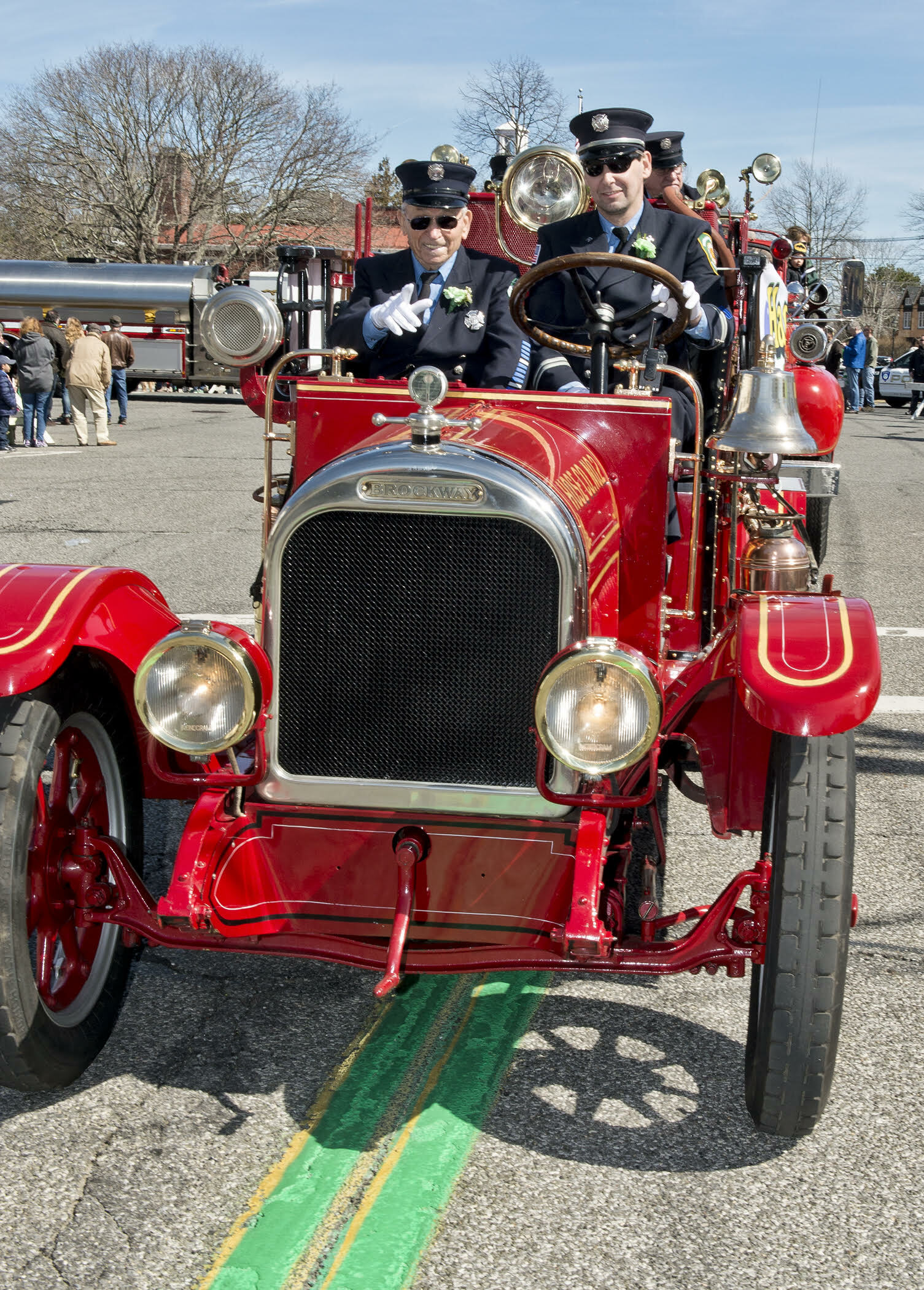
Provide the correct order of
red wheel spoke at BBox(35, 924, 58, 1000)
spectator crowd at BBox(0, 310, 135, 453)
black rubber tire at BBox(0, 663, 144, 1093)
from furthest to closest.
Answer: spectator crowd at BBox(0, 310, 135, 453) < red wheel spoke at BBox(35, 924, 58, 1000) < black rubber tire at BBox(0, 663, 144, 1093)

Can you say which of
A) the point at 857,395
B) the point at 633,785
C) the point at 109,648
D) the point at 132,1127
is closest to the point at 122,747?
the point at 109,648

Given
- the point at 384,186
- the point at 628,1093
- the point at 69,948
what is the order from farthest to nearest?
the point at 384,186, the point at 69,948, the point at 628,1093

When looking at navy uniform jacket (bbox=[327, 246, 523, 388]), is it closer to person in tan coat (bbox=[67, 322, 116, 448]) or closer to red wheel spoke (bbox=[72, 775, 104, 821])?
red wheel spoke (bbox=[72, 775, 104, 821])

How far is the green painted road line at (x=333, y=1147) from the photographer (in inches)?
98.3

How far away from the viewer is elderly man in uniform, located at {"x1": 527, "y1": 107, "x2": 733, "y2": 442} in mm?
4375

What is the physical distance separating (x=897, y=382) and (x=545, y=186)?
28.5 m

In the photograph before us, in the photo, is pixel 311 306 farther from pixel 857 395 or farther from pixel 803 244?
pixel 857 395

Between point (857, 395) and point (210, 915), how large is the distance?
2966 cm

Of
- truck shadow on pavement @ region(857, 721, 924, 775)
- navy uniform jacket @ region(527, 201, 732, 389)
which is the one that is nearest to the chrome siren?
truck shadow on pavement @ region(857, 721, 924, 775)

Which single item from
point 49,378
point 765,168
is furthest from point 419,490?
point 49,378

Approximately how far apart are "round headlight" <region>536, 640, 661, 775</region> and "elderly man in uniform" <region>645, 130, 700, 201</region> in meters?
4.54

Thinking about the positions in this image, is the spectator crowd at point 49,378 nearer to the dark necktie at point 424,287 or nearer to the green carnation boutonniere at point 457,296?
the dark necktie at point 424,287

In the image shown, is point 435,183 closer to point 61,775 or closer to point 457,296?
point 457,296

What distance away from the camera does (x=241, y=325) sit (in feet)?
13.1
